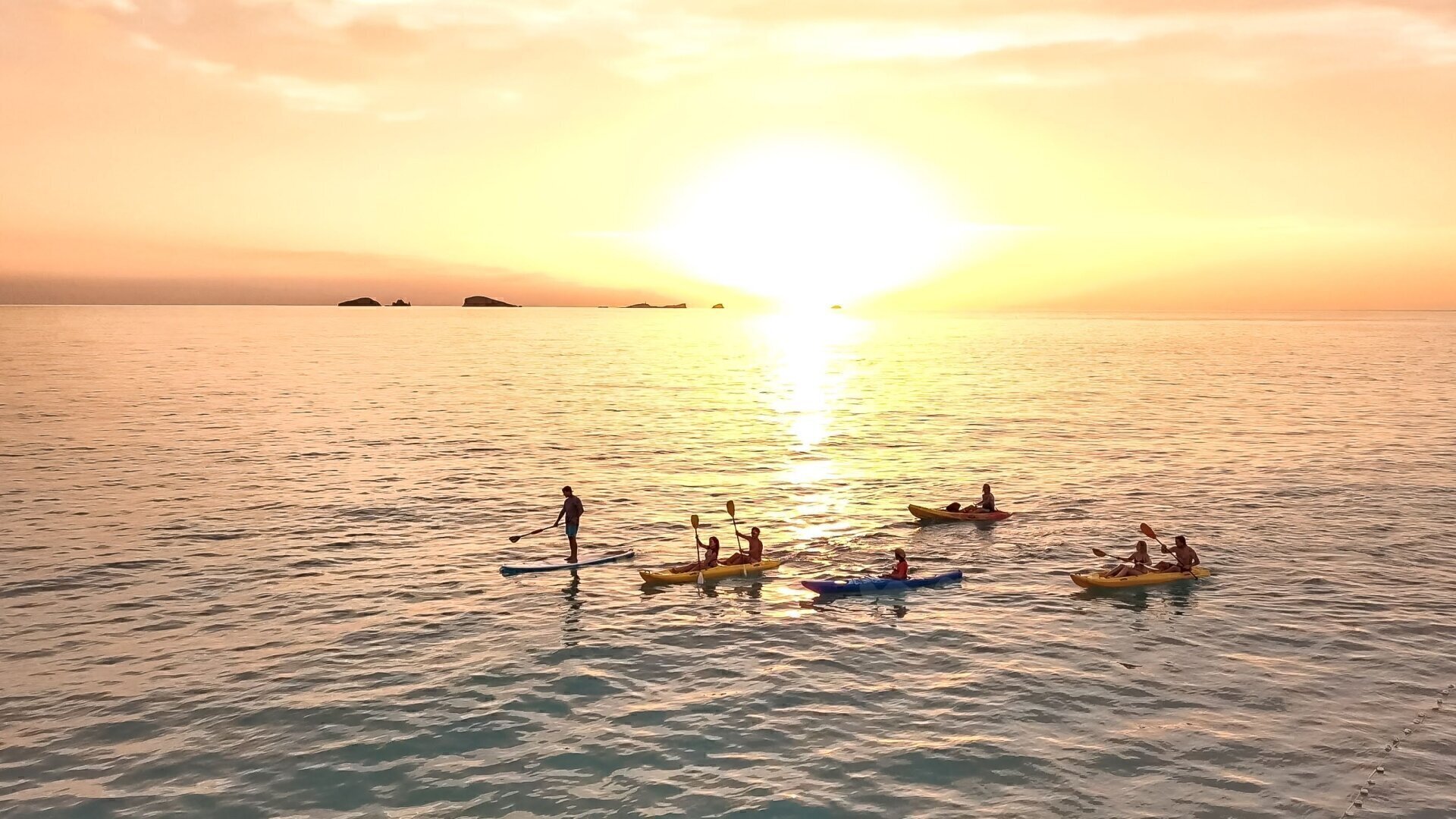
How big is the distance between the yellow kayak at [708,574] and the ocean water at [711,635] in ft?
1.52

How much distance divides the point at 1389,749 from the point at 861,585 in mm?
13094

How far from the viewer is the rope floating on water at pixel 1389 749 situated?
15.5 metres

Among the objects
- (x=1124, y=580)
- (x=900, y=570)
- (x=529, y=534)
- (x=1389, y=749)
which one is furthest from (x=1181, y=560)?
(x=529, y=534)

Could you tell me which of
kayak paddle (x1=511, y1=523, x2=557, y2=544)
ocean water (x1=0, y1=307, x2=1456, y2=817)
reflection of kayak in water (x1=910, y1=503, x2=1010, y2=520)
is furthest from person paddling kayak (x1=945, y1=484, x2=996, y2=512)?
kayak paddle (x1=511, y1=523, x2=557, y2=544)

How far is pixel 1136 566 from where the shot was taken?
1099 inches

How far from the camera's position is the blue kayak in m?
26.9

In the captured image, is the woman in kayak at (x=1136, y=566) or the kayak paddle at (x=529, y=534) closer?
the woman in kayak at (x=1136, y=566)

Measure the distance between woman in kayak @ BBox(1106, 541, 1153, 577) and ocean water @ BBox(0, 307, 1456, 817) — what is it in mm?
707

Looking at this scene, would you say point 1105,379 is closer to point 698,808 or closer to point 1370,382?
point 1370,382

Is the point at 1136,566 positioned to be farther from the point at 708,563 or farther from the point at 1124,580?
the point at 708,563

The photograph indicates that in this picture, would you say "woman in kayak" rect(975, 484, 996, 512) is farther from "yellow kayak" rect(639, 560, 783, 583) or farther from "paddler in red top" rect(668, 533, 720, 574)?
"paddler in red top" rect(668, 533, 720, 574)

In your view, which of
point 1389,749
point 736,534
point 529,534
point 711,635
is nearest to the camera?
point 1389,749

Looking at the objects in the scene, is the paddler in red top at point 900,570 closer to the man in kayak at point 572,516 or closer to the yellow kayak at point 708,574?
the yellow kayak at point 708,574

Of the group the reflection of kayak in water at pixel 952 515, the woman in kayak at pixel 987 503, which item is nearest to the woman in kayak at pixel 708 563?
the reflection of kayak in water at pixel 952 515
